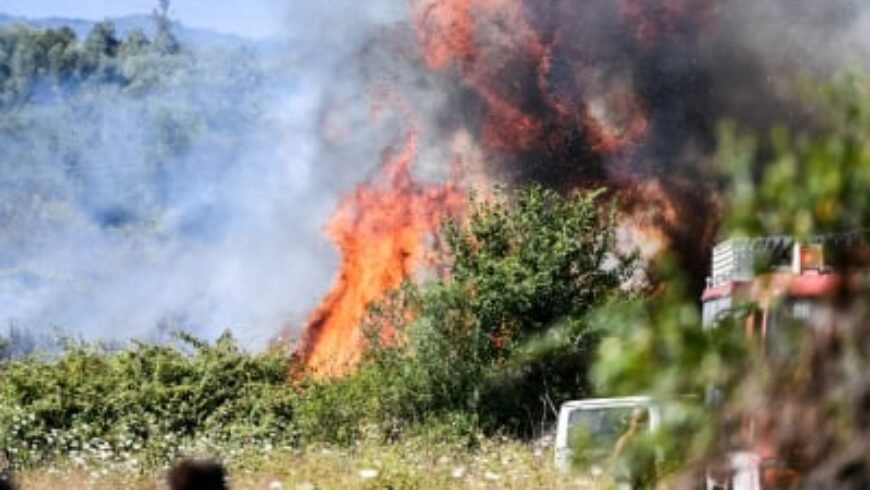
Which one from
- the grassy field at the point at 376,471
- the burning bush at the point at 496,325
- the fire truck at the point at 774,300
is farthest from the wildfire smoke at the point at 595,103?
the fire truck at the point at 774,300

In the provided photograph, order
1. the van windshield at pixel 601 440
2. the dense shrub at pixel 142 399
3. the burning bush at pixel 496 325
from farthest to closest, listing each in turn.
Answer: the burning bush at pixel 496 325 → the dense shrub at pixel 142 399 → the van windshield at pixel 601 440

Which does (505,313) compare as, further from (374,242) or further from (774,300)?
(774,300)

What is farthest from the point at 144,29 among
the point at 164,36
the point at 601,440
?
the point at 601,440

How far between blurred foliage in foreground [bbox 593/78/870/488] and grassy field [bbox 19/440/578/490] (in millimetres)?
8983

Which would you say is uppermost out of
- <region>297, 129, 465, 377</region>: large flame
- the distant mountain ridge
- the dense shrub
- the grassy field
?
the distant mountain ridge

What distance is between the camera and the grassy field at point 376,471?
13633mm

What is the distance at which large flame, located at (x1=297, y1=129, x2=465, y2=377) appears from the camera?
25672mm

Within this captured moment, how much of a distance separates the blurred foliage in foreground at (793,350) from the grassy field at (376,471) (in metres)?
8.98

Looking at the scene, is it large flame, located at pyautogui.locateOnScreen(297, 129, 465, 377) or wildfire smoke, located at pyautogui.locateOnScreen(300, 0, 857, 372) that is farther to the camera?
wildfire smoke, located at pyautogui.locateOnScreen(300, 0, 857, 372)

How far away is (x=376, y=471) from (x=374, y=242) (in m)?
13.5

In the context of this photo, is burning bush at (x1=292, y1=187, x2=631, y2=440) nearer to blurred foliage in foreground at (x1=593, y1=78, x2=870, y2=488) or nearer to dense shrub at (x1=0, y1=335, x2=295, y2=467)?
dense shrub at (x1=0, y1=335, x2=295, y2=467)

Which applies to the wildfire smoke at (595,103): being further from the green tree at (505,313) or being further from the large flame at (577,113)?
the green tree at (505,313)

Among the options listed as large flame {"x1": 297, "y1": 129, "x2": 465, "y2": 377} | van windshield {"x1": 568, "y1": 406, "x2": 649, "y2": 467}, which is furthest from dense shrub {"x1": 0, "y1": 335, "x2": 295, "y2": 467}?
van windshield {"x1": 568, "y1": 406, "x2": 649, "y2": 467}

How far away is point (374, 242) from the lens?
2675 centimetres
